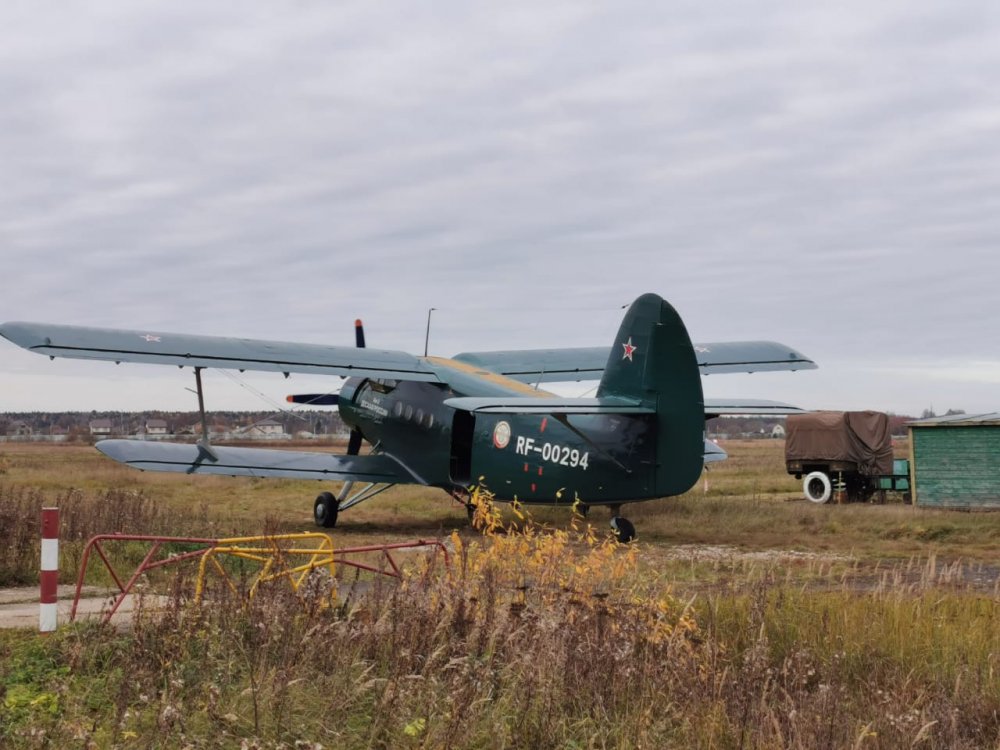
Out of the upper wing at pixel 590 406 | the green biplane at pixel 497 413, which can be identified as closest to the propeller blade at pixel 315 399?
the green biplane at pixel 497 413

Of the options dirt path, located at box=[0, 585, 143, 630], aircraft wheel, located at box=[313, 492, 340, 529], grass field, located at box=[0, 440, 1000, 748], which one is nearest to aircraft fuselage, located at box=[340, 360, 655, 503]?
aircraft wheel, located at box=[313, 492, 340, 529]

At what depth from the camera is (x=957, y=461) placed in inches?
967

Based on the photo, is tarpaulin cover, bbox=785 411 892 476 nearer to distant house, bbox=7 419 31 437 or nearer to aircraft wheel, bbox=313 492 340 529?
aircraft wheel, bbox=313 492 340 529

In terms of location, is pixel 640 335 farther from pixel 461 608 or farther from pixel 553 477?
pixel 461 608

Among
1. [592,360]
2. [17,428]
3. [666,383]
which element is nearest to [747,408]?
[666,383]

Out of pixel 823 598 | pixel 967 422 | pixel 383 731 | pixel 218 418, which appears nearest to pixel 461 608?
pixel 383 731

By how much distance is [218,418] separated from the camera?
145500 millimetres

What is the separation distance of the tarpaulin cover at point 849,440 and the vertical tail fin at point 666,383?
507 inches

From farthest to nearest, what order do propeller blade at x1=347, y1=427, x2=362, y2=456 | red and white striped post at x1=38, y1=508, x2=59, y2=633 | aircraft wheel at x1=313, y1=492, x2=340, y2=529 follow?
propeller blade at x1=347, y1=427, x2=362, y2=456 < aircraft wheel at x1=313, y1=492, x2=340, y2=529 < red and white striped post at x1=38, y1=508, x2=59, y2=633

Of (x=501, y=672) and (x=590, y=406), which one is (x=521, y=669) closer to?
(x=501, y=672)

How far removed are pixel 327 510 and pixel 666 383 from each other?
7.50 meters

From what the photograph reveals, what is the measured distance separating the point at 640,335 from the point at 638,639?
9.57 meters

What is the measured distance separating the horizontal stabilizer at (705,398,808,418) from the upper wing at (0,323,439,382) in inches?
200

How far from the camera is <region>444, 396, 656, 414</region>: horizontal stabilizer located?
48.0 feet
